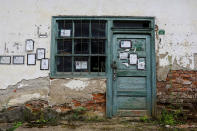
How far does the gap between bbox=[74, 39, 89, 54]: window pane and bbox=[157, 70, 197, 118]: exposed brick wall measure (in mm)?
1792

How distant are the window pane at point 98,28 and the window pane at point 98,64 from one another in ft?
1.73

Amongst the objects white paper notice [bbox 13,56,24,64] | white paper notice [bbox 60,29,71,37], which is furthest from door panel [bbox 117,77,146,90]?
white paper notice [bbox 13,56,24,64]

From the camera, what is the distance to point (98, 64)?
407 centimetres

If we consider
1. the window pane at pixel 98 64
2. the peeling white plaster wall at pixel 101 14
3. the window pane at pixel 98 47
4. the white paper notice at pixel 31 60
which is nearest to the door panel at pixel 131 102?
the window pane at pixel 98 64

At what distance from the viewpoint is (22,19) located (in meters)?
4.09

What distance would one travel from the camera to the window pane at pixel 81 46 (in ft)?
13.4

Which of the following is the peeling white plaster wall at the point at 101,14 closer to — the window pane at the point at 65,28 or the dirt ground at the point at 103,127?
the window pane at the point at 65,28

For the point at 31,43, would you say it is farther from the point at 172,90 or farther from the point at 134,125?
the point at 172,90

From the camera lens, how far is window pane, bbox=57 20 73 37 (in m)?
4.10

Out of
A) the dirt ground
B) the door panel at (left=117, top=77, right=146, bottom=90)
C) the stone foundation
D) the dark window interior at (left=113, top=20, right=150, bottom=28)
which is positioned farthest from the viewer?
the dark window interior at (left=113, top=20, right=150, bottom=28)

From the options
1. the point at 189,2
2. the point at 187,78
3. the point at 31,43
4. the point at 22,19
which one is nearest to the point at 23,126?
the point at 31,43

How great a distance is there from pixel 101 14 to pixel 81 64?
1.22 meters

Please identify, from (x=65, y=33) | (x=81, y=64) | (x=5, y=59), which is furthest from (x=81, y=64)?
(x=5, y=59)

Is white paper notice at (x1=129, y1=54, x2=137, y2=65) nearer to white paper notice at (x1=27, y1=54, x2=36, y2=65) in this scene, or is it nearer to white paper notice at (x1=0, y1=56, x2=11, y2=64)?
white paper notice at (x1=27, y1=54, x2=36, y2=65)
